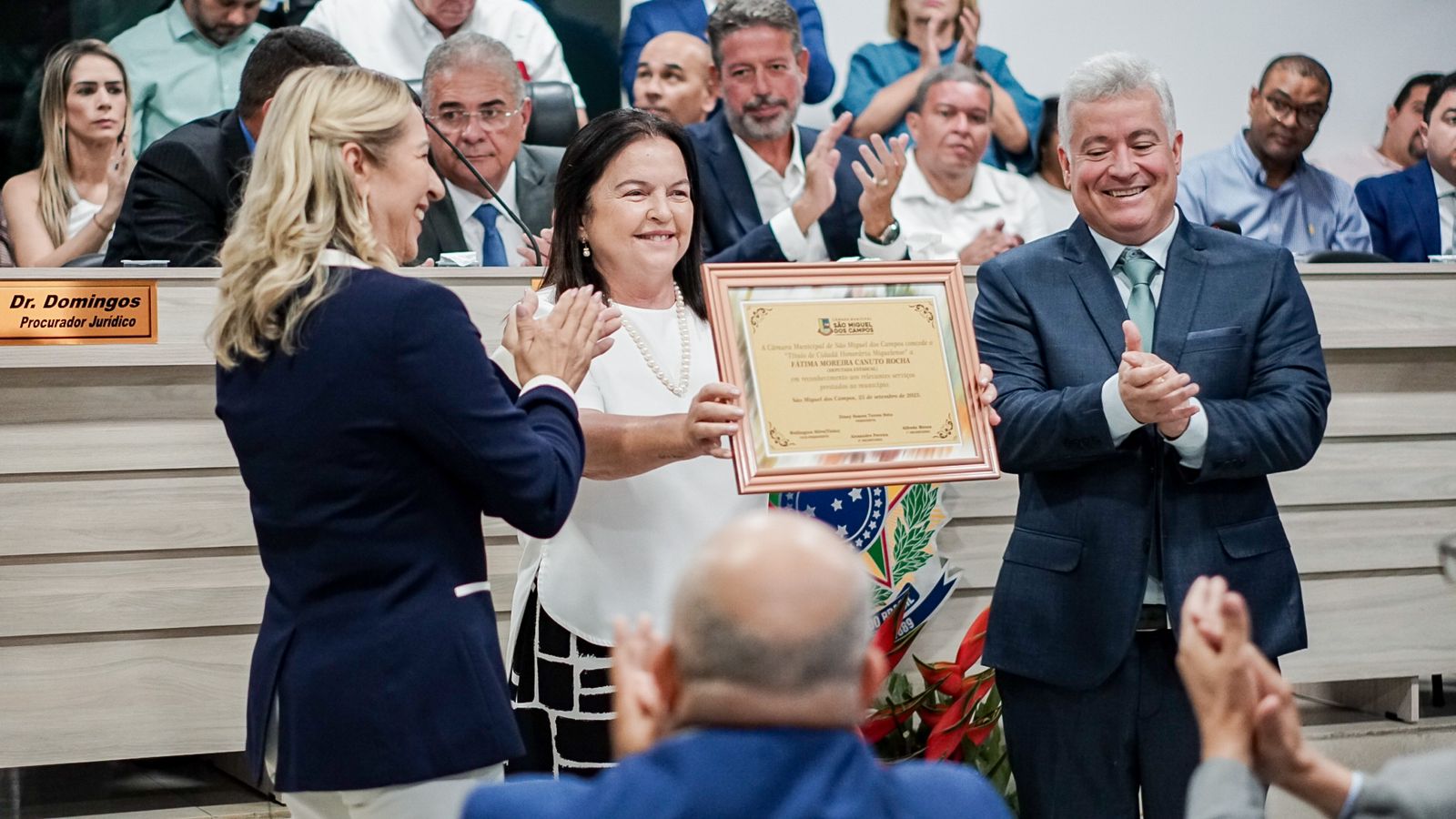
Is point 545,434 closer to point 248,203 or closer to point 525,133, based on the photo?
point 248,203

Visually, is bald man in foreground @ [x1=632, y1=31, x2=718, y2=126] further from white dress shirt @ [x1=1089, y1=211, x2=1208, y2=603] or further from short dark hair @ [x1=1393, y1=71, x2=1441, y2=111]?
short dark hair @ [x1=1393, y1=71, x2=1441, y2=111]

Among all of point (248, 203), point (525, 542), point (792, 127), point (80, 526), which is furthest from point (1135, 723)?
point (792, 127)

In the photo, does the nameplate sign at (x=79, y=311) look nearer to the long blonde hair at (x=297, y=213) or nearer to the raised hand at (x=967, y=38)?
the long blonde hair at (x=297, y=213)

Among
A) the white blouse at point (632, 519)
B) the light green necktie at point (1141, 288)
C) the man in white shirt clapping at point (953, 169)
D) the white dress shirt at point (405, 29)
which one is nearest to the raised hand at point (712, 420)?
the white blouse at point (632, 519)

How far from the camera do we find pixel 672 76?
214 inches

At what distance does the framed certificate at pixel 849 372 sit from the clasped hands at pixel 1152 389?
0.26 metres

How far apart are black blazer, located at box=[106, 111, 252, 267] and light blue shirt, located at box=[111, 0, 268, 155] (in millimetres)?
1330

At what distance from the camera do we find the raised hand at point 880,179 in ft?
11.8

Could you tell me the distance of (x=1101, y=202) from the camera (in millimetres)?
2576

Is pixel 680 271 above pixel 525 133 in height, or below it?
below

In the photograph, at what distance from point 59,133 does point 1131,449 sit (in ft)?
11.7

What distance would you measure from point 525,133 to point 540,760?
2.82 metres

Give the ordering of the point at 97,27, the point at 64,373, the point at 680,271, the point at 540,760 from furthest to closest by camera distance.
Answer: the point at 97,27 → the point at 64,373 → the point at 680,271 → the point at 540,760

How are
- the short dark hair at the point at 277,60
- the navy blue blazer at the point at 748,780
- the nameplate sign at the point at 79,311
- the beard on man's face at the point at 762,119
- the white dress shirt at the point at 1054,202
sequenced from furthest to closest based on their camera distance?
1. the white dress shirt at the point at 1054,202
2. the beard on man's face at the point at 762,119
3. the short dark hair at the point at 277,60
4. the nameplate sign at the point at 79,311
5. the navy blue blazer at the point at 748,780
